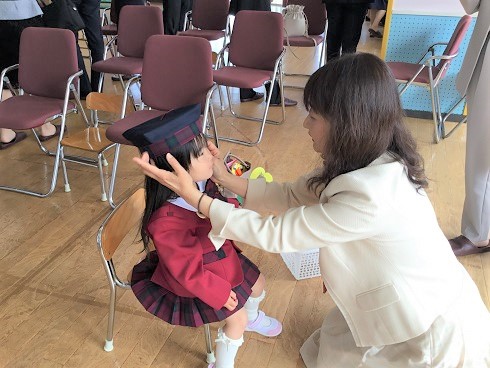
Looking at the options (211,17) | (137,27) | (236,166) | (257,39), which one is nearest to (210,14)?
(211,17)

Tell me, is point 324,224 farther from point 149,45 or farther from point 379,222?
point 149,45

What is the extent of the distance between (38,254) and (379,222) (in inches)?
64.0

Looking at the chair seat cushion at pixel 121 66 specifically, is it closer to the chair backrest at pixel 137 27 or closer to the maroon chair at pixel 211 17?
the chair backrest at pixel 137 27

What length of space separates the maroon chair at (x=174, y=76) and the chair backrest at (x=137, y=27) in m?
0.87

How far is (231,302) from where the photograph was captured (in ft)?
4.08

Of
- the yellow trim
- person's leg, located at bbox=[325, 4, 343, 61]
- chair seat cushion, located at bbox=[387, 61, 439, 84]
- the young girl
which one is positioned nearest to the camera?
the young girl

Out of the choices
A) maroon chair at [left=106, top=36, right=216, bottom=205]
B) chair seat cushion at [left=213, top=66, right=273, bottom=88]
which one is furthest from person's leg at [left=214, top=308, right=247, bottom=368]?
chair seat cushion at [left=213, top=66, right=273, bottom=88]

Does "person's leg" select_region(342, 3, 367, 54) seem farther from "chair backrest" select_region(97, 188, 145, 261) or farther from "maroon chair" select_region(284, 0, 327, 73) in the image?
"chair backrest" select_region(97, 188, 145, 261)

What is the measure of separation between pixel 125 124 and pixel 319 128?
59.7 inches

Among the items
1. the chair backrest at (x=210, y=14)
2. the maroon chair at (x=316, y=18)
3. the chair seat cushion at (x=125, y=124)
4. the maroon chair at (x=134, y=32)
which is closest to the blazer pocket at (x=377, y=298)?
the chair seat cushion at (x=125, y=124)

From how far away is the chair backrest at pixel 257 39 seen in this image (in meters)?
3.06

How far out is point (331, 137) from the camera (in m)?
1.04

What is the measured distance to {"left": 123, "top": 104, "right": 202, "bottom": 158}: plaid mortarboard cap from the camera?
1056 mm

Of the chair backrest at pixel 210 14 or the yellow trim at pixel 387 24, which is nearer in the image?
the yellow trim at pixel 387 24
